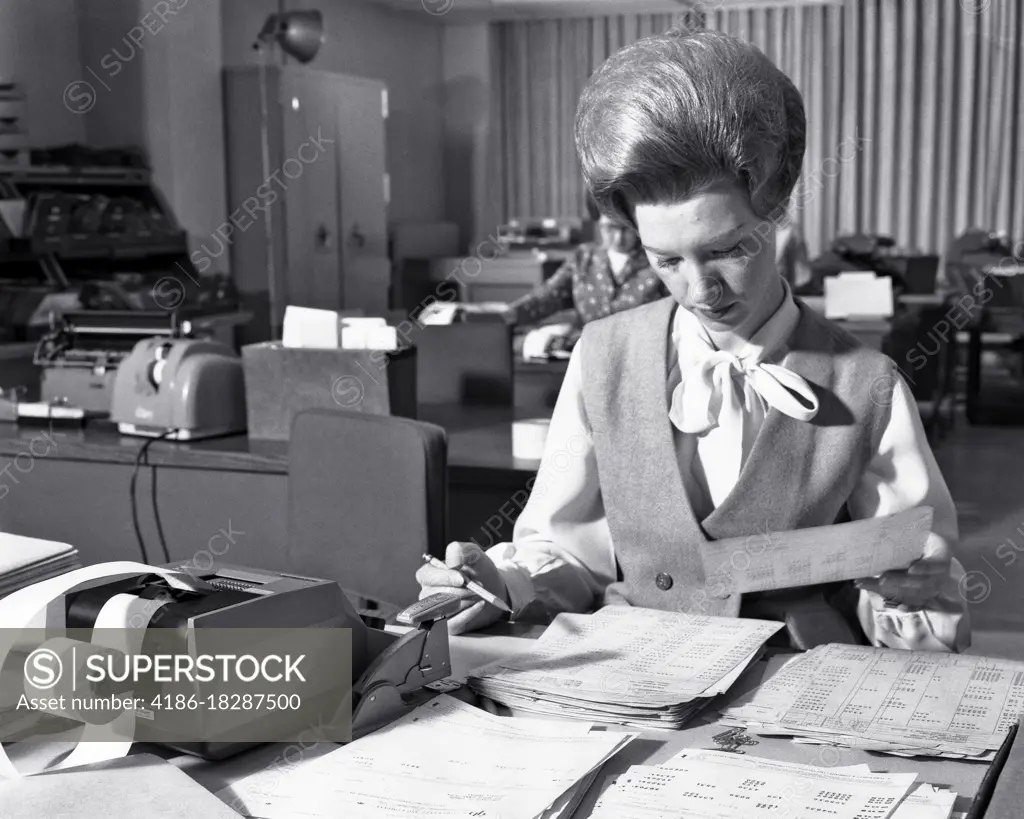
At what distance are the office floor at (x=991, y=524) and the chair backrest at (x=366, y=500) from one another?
1.28 metres

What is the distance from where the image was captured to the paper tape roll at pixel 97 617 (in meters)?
1.01

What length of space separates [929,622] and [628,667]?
45 cm

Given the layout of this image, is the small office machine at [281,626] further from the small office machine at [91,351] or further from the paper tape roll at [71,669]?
the small office machine at [91,351]

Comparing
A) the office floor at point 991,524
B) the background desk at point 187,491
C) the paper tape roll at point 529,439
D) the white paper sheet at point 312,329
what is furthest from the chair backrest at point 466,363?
the office floor at point 991,524

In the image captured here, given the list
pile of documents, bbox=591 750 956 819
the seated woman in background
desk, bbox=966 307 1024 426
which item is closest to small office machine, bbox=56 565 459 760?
pile of documents, bbox=591 750 956 819

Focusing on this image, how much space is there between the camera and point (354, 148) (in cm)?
779

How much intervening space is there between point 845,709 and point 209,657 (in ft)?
1.93

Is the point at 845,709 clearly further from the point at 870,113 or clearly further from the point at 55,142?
the point at 870,113

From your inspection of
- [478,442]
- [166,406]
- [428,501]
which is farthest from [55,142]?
[428,501]

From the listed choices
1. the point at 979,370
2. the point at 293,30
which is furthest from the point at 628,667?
the point at 979,370

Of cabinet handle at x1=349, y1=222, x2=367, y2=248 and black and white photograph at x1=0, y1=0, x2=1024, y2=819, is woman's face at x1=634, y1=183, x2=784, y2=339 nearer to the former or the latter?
black and white photograph at x1=0, y1=0, x2=1024, y2=819

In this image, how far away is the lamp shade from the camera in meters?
6.74

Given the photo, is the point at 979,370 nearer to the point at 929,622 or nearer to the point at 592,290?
the point at 592,290

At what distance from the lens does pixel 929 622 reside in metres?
1.44
